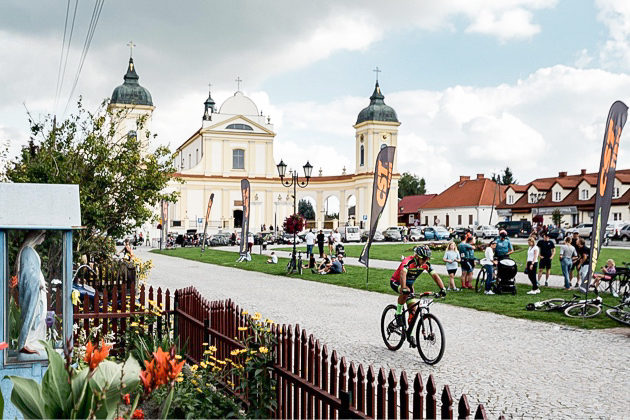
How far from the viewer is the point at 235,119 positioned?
73.7 meters

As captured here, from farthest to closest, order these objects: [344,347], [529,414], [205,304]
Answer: [344,347], [205,304], [529,414]

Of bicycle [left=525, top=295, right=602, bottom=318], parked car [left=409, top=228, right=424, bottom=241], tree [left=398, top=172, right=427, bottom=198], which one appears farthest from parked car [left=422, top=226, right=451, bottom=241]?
A: tree [left=398, top=172, right=427, bottom=198]

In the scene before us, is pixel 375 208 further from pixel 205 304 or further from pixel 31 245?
pixel 31 245

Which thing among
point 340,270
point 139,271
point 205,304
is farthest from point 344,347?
point 340,270

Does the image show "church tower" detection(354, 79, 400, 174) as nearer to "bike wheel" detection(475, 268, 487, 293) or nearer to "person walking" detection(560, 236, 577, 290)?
"bike wheel" detection(475, 268, 487, 293)

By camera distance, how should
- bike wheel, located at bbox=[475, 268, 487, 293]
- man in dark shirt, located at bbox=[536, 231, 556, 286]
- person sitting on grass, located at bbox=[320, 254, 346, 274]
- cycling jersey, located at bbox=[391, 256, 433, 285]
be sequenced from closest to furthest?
cycling jersey, located at bbox=[391, 256, 433, 285] < bike wheel, located at bbox=[475, 268, 487, 293] < man in dark shirt, located at bbox=[536, 231, 556, 286] < person sitting on grass, located at bbox=[320, 254, 346, 274]

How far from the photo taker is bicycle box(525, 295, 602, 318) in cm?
1166

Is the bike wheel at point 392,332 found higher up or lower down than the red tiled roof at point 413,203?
lower down

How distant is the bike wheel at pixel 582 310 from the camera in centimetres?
1162

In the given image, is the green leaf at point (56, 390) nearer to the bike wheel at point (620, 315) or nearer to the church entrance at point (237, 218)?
the bike wheel at point (620, 315)

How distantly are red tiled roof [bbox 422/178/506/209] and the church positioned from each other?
1325 centimetres

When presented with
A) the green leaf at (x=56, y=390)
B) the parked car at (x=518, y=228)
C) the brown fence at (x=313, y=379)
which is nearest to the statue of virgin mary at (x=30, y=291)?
the brown fence at (x=313, y=379)

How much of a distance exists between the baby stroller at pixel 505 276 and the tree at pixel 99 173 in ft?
28.8

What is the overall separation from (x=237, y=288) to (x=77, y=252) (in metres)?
6.17
